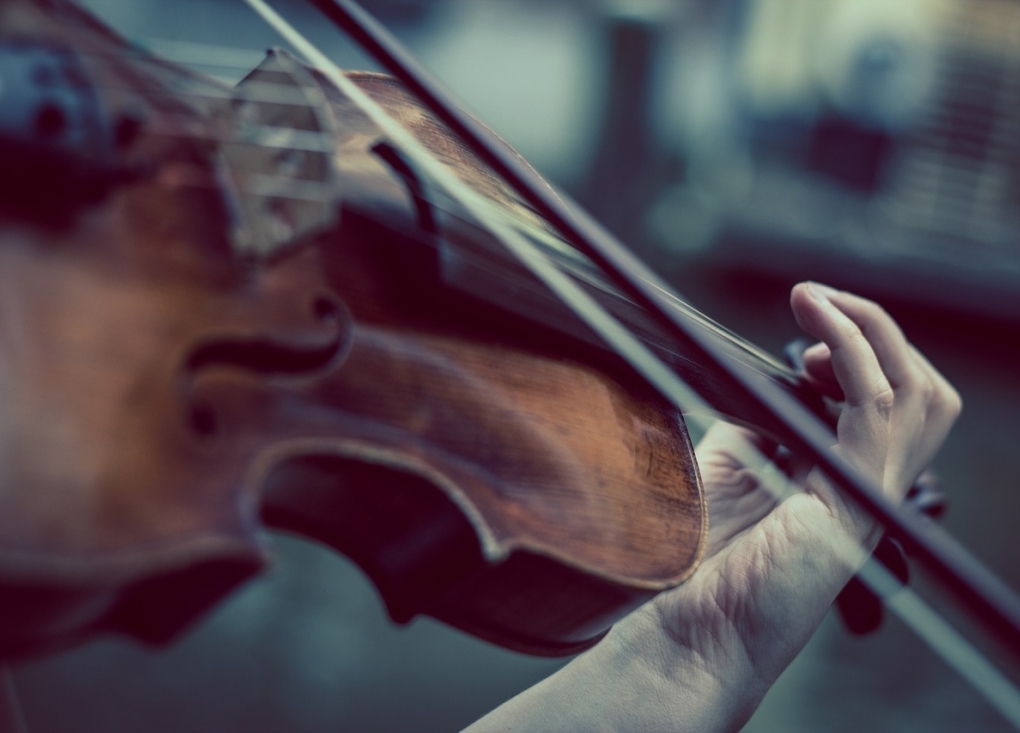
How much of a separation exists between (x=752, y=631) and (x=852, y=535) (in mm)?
87

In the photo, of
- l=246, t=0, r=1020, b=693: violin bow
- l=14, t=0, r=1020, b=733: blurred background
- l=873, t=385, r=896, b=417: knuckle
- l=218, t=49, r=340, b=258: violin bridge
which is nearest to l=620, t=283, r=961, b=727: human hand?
l=873, t=385, r=896, b=417: knuckle

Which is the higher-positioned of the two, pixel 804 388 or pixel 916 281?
pixel 804 388

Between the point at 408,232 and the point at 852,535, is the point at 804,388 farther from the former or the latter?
the point at 408,232

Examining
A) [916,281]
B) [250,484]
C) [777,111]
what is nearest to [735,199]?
[777,111]

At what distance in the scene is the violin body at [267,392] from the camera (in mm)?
376

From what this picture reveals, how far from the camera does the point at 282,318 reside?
452 mm

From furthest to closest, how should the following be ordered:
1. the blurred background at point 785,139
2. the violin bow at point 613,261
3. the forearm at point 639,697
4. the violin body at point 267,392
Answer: the blurred background at point 785,139 < the forearm at point 639,697 < the violin bow at point 613,261 < the violin body at point 267,392

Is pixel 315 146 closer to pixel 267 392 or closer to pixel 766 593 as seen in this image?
pixel 267 392

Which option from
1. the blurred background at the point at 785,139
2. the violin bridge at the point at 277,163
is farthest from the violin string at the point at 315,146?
the blurred background at the point at 785,139

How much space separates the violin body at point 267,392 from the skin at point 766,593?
0.28 ft

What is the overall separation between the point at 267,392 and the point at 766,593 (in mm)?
361

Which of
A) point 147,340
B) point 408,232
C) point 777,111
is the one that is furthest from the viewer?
point 777,111

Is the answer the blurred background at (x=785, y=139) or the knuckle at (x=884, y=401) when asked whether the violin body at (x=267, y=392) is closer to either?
the knuckle at (x=884, y=401)

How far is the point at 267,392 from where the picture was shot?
0.44 m
